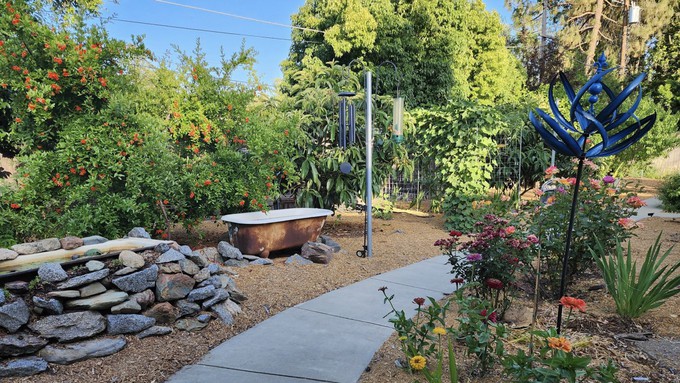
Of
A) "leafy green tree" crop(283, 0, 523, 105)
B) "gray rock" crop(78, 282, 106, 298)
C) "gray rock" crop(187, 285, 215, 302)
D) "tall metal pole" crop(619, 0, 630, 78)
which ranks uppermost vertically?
"tall metal pole" crop(619, 0, 630, 78)

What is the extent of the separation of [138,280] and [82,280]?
35 centimetres

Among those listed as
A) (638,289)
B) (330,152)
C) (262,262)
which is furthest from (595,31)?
(262,262)

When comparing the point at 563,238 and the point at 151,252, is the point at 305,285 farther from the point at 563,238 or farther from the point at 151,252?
the point at 563,238

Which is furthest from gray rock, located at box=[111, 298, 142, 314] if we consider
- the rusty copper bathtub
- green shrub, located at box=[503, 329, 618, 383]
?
green shrub, located at box=[503, 329, 618, 383]

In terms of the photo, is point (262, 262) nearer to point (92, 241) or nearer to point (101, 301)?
point (92, 241)

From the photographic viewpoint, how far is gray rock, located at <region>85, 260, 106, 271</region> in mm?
2994

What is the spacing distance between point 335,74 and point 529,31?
2127cm

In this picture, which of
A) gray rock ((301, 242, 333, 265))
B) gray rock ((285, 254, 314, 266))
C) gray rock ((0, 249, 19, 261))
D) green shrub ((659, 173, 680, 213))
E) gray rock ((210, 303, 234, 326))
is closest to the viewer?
gray rock ((0, 249, 19, 261))

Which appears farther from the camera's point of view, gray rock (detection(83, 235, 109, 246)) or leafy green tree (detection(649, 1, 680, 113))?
leafy green tree (detection(649, 1, 680, 113))

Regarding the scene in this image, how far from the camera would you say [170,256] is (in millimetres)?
3359

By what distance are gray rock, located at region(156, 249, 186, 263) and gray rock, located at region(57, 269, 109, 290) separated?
0.43 metres

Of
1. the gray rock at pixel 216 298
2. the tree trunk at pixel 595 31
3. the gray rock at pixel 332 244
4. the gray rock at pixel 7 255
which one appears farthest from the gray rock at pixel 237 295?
the tree trunk at pixel 595 31

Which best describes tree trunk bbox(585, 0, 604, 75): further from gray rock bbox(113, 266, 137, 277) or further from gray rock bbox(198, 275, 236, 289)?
gray rock bbox(113, 266, 137, 277)

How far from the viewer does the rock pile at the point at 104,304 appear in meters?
2.55
